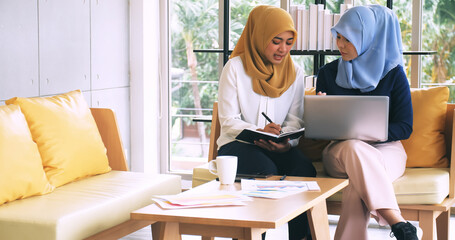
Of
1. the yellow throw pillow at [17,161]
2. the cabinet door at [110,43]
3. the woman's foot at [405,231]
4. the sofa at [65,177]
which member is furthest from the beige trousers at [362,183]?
the cabinet door at [110,43]

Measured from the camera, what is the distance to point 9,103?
2732 millimetres

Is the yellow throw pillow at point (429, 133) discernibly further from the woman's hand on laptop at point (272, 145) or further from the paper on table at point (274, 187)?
the paper on table at point (274, 187)

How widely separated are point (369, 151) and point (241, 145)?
613 millimetres

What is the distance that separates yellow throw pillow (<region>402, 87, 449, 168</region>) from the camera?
3090 mm

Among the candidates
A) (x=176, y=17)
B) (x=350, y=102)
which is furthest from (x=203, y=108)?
(x=350, y=102)

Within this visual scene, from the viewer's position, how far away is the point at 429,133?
3094mm

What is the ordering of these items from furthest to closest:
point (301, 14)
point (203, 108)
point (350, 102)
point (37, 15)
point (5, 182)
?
point (203, 108), point (301, 14), point (37, 15), point (350, 102), point (5, 182)

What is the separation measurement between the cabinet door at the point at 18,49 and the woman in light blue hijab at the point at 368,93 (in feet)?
4.97

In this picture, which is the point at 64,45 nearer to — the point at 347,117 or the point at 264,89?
the point at 264,89

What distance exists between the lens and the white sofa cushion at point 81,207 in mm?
2213

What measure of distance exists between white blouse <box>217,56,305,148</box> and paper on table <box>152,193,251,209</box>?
38.1 inches

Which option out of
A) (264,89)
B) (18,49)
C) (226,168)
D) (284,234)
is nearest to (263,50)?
(264,89)

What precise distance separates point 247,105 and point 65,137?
914 millimetres

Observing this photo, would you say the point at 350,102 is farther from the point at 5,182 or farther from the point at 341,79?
the point at 5,182
